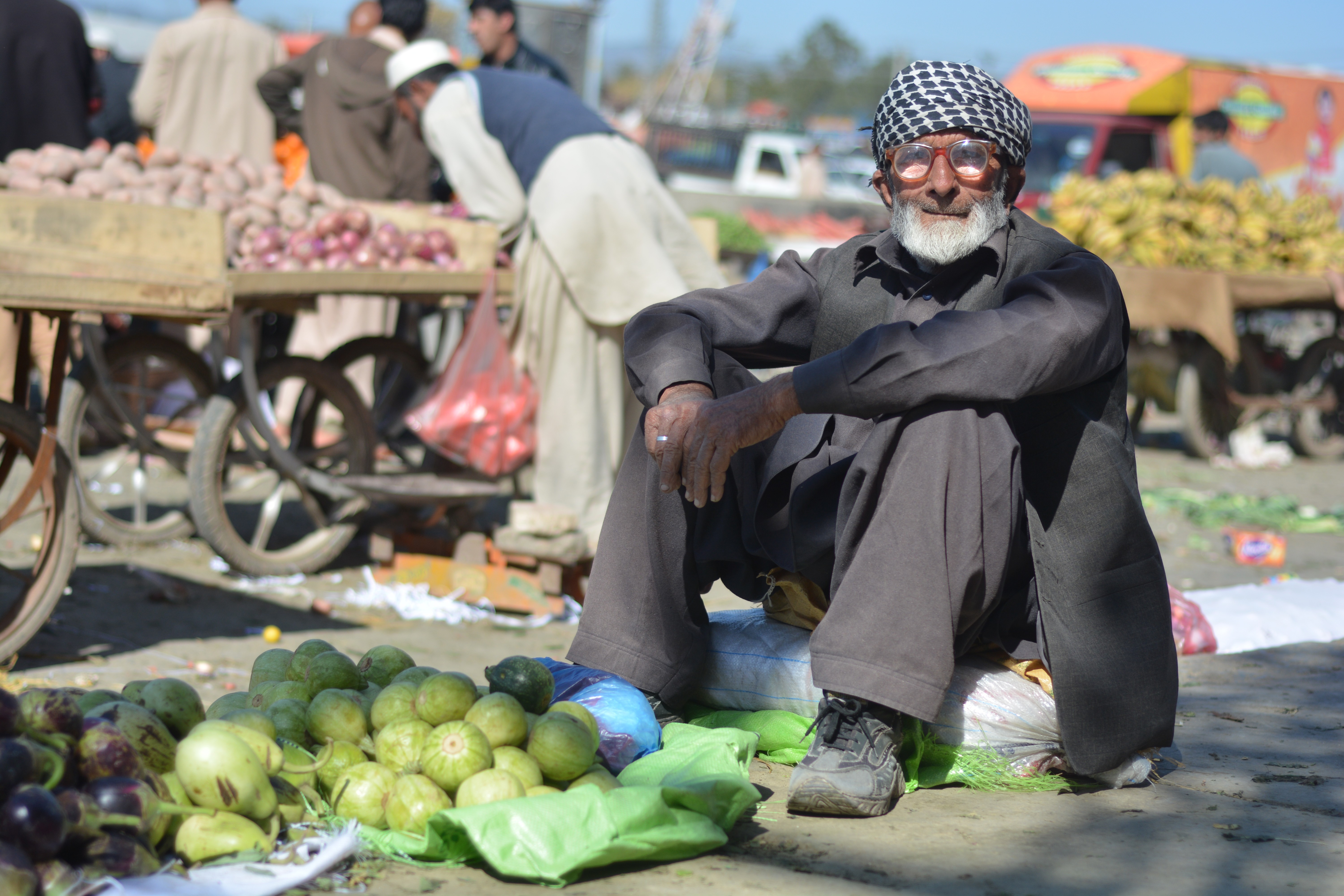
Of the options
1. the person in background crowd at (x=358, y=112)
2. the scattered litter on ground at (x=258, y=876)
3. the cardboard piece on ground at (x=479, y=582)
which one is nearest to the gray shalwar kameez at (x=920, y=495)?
the scattered litter on ground at (x=258, y=876)

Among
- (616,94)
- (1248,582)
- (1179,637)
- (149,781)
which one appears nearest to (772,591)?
(149,781)

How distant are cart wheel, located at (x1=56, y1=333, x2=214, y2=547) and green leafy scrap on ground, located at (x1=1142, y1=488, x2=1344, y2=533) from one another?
4732mm

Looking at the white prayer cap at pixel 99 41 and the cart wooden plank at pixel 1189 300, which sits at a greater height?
the white prayer cap at pixel 99 41

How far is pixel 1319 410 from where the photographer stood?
881 centimetres

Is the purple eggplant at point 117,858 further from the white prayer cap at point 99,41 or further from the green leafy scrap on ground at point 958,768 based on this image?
the white prayer cap at point 99,41

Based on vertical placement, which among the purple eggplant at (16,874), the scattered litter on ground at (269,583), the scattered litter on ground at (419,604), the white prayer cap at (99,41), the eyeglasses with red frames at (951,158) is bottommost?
the scattered litter on ground at (269,583)

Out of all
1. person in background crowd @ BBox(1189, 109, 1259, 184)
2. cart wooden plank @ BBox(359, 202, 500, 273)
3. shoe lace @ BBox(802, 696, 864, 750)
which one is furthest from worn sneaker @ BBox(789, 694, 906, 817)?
person in background crowd @ BBox(1189, 109, 1259, 184)

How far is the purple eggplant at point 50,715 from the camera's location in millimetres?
1790

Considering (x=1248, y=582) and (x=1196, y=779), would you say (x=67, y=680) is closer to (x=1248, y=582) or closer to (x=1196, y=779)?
(x=1196, y=779)

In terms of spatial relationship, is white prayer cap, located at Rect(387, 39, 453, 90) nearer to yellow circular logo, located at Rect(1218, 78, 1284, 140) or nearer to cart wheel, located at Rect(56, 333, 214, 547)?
cart wheel, located at Rect(56, 333, 214, 547)

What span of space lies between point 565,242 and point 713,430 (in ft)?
8.89

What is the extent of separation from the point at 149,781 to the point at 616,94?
7391 centimetres

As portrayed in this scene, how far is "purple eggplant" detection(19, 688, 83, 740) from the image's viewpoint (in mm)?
1790

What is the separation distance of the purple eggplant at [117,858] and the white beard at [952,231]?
176 cm
